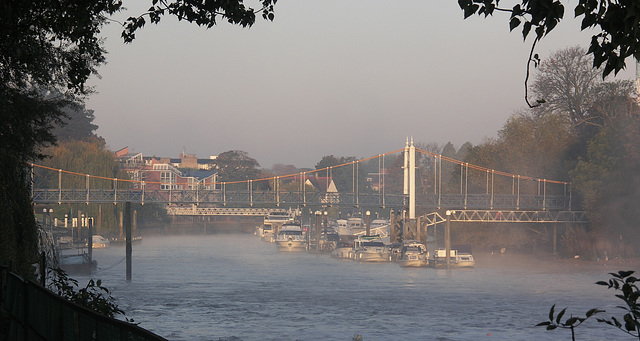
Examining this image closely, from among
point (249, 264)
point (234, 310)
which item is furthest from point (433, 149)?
point (234, 310)

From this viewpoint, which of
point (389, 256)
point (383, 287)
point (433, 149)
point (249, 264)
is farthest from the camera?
point (433, 149)

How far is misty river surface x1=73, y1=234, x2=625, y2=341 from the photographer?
39875mm

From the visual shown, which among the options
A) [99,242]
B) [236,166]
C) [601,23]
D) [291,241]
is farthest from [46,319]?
[236,166]

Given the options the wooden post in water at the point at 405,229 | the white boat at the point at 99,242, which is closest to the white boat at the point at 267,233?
the white boat at the point at 99,242

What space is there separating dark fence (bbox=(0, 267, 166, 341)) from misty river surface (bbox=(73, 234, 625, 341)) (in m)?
27.2

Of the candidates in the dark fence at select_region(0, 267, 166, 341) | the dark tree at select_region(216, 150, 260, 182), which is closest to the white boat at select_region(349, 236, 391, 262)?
the dark fence at select_region(0, 267, 166, 341)

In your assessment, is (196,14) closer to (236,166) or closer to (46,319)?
(46,319)

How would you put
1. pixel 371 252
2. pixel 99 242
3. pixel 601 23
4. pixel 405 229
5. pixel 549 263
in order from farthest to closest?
pixel 99 242 → pixel 405 229 → pixel 371 252 → pixel 549 263 → pixel 601 23

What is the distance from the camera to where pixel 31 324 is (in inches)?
365

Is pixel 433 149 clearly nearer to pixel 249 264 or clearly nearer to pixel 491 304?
pixel 249 264

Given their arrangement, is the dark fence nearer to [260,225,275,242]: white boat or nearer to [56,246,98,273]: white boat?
[56,246,98,273]: white boat

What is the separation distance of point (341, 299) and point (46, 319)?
44.7 m

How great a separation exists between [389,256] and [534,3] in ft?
254

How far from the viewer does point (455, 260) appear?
75562mm
